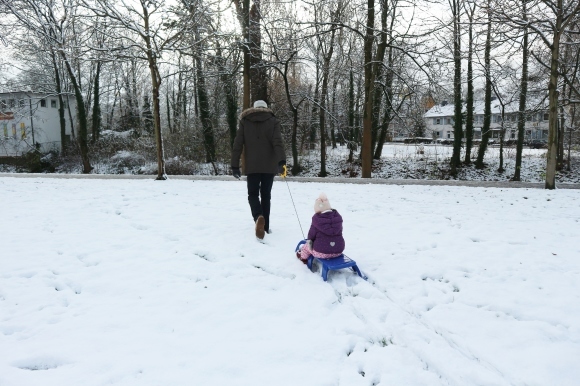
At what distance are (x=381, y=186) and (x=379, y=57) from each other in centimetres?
564

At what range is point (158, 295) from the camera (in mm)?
3754

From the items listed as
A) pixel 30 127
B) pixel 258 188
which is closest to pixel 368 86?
pixel 258 188

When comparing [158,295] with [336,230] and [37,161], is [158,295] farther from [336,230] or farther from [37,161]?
[37,161]

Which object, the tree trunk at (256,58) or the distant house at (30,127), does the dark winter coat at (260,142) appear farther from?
the distant house at (30,127)

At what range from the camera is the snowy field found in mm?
2627

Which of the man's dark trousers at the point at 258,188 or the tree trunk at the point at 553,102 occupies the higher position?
the tree trunk at the point at 553,102

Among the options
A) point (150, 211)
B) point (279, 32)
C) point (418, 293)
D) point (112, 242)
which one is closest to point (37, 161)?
point (279, 32)

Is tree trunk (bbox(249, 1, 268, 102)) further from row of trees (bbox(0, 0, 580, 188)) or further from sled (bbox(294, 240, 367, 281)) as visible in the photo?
sled (bbox(294, 240, 367, 281))

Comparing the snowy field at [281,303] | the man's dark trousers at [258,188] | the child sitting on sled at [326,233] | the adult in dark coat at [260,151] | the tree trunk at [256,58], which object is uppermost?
the tree trunk at [256,58]

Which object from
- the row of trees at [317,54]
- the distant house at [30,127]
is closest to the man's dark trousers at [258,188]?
the row of trees at [317,54]

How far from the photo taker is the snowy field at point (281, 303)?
2627mm

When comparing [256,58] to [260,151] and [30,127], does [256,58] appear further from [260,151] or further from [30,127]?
[30,127]

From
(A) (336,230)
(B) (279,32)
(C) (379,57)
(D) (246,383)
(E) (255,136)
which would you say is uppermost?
(B) (279,32)

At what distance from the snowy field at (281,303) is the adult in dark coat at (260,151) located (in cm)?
72
